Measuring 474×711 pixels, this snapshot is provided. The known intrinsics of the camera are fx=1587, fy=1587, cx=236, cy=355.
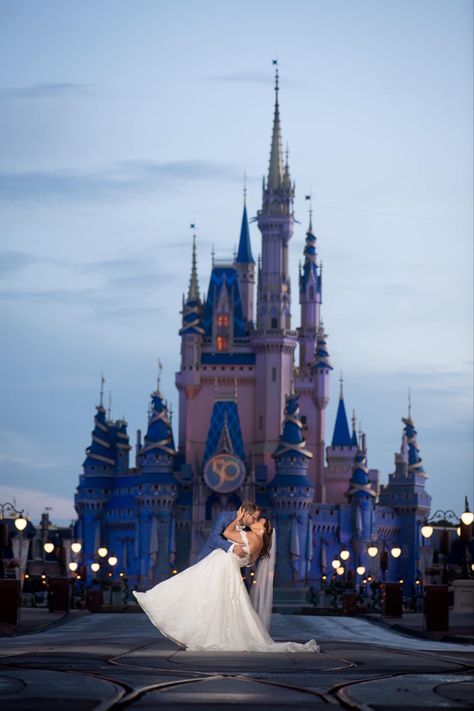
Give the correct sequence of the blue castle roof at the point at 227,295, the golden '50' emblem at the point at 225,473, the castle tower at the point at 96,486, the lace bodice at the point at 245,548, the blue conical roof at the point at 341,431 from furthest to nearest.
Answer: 1. the blue conical roof at the point at 341,431
2. the blue castle roof at the point at 227,295
3. the castle tower at the point at 96,486
4. the golden '50' emblem at the point at 225,473
5. the lace bodice at the point at 245,548

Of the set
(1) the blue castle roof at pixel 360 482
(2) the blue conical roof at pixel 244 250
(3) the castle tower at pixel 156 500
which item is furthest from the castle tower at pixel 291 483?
(2) the blue conical roof at pixel 244 250

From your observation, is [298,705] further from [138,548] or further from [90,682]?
[138,548]

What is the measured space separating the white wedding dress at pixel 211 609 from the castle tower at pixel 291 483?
4070 inches

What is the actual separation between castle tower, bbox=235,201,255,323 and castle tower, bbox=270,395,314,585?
17.9m

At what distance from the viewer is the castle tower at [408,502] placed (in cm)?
13600

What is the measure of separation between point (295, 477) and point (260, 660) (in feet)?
356

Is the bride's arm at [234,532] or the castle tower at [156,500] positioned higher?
the castle tower at [156,500]

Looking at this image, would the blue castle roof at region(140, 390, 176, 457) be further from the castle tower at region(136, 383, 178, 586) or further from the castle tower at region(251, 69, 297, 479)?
the castle tower at region(251, 69, 297, 479)

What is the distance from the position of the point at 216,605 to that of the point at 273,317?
115541 millimetres

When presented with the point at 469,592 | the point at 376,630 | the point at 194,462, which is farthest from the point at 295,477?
the point at 376,630

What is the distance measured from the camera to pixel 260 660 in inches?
750

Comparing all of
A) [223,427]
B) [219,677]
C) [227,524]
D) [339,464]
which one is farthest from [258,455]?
[219,677]

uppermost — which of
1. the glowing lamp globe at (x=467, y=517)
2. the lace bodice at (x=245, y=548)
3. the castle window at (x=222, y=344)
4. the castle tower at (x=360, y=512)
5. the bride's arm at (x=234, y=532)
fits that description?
the castle window at (x=222, y=344)

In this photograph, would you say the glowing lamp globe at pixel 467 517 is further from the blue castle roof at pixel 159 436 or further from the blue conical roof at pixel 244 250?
the blue conical roof at pixel 244 250
